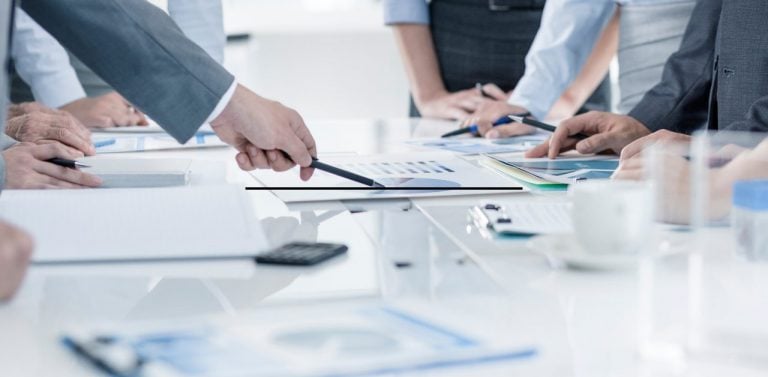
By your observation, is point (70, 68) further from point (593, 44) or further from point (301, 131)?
point (593, 44)

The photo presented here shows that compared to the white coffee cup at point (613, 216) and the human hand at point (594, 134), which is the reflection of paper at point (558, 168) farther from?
the white coffee cup at point (613, 216)

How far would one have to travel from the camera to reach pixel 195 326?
76 cm

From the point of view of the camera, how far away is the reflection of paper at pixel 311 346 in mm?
660

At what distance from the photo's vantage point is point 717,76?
6.16 ft

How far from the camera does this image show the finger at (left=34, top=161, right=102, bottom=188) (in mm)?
1456

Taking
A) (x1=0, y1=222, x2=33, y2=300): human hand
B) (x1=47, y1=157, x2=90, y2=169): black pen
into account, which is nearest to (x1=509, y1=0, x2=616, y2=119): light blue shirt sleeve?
(x1=47, y1=157, x2=90, y2=169): black pen

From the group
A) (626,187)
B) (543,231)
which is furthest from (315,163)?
(626,187)

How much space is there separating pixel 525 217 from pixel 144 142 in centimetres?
120

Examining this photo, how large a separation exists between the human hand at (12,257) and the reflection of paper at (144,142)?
1.16 m

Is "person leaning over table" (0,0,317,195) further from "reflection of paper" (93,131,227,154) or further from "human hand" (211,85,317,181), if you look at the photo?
"reflection of paper" (93,131,227,154)

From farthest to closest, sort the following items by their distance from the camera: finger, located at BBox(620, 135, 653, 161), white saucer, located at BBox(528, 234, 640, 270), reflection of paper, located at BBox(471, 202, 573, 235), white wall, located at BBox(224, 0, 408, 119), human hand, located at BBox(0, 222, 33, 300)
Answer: white wall, located at BBox(224, 0, 408, 119)
finger, located at BBox(620, 135, 653, 161)
reflection of paper, located at BBox(471, 202, 573, 235)
white saucer, located at BBox(528, 234, 640, 270)
human hand, located at BBox(0, 222, 33, 300)

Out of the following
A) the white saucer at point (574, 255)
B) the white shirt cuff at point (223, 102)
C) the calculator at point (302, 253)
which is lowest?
the calculator at point (302, 253)

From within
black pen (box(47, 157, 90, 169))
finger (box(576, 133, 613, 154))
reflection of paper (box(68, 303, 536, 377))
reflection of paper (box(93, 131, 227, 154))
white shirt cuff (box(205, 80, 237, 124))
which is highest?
white shirt cuff (box(205, 80, 237, 124))

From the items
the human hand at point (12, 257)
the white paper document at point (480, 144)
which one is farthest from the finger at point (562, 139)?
the human hand at point (12, 257)
